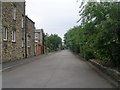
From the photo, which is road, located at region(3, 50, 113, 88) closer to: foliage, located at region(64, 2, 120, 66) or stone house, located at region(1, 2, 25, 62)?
foliage, located at region(64, 2, 120, 66)

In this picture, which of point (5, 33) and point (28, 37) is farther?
point (28, 37)

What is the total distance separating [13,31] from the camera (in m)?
33.0

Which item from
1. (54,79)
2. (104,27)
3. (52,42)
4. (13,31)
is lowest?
(54,79)

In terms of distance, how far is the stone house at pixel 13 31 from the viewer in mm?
28766

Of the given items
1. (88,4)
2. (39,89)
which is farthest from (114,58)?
(39,89)

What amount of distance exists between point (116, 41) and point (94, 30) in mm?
2823

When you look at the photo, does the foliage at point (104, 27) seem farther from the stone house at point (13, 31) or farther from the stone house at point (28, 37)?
the stone house at point (28, 37)

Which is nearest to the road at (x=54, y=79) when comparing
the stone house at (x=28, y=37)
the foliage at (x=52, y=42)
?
the stone house at (x=28, y=37)

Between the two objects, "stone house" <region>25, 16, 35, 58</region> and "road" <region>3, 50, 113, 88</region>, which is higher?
"stone house" <region>25, 16, 35, 58</region>

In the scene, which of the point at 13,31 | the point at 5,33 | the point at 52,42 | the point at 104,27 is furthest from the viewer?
the point at 52,42

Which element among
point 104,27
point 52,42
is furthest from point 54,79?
point 52,42

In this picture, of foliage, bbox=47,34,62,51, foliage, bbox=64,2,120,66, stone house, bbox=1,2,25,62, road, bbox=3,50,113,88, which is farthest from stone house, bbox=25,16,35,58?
foliage, bbox=47,34,62,51

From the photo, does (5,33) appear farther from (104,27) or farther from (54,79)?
(54,79)

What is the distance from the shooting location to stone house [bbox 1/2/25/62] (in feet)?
94.4
